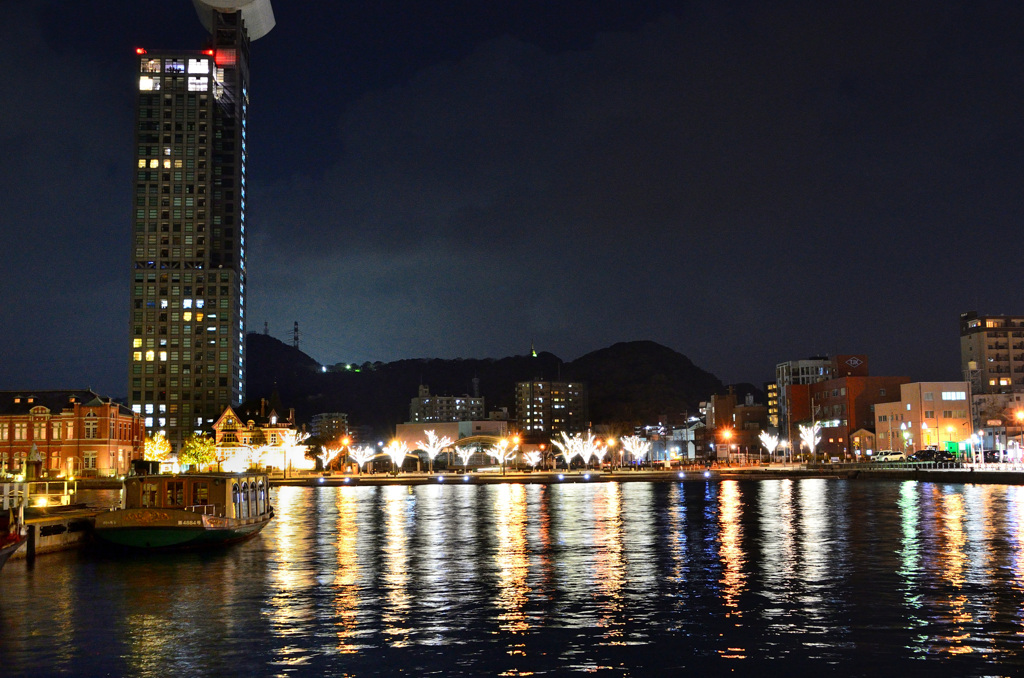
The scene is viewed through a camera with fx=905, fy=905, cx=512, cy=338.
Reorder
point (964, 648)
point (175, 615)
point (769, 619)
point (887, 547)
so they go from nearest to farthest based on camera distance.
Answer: point (964, 648) < point (769, 619) < point (175, 615) < point (887, 547)

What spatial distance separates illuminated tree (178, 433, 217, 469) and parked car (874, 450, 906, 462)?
11187 centimetres

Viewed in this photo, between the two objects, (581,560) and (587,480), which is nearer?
(581,560)

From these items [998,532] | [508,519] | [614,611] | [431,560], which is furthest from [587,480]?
[614,611]

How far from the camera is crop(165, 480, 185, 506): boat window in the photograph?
54.0 meters

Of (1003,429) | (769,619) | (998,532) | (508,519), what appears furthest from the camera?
(1003,429)

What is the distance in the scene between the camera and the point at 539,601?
108ft

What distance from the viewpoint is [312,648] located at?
84.8 ft

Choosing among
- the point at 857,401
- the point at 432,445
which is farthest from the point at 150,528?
the point at 857,401

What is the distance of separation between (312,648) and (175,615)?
8.13 metres

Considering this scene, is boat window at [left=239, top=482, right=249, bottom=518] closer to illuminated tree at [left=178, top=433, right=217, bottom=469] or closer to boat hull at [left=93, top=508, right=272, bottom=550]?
boat hull at [left=93, top=508, right=272, bottom=550]

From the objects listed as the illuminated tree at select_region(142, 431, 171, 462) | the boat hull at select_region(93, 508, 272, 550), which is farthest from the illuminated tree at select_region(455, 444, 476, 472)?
the boat hull at select_region(93, 508, 272, 550)

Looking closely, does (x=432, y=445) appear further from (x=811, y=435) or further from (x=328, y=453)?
Result: (x=811, y=435)

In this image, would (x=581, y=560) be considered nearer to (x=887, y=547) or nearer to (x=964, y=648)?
(x=887, y=547)

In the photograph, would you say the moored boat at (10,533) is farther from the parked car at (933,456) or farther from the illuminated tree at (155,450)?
the parked car at (933,456)
